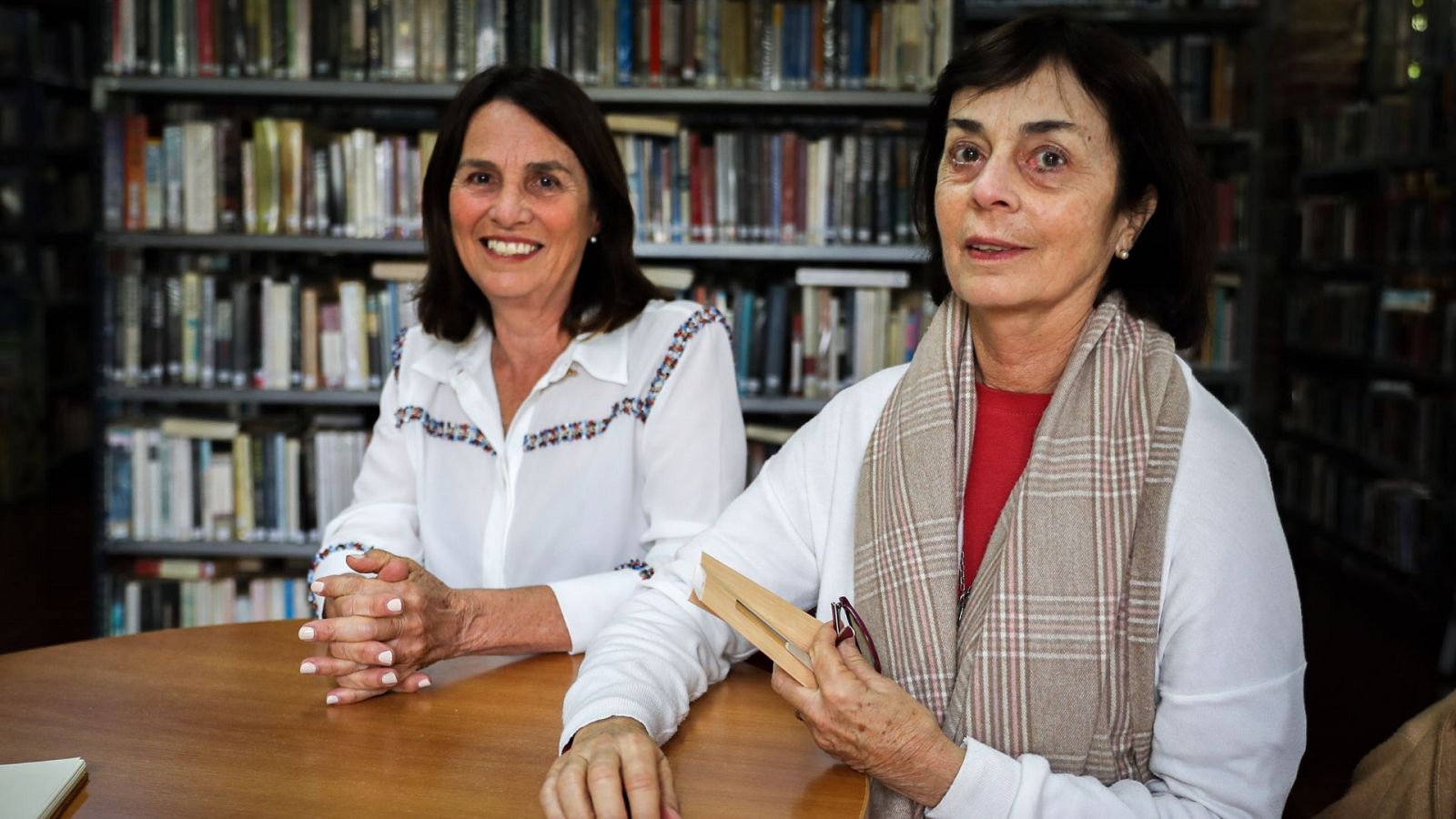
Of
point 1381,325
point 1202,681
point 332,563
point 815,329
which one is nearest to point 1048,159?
point 1202,681

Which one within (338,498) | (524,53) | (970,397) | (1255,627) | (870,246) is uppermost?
(524,53)

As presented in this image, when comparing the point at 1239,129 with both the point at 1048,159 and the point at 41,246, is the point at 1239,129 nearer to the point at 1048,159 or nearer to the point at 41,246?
the point at 1048,159

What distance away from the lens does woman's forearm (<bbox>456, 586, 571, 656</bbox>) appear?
61.1 inches

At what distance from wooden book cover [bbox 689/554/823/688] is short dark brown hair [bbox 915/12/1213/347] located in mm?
535

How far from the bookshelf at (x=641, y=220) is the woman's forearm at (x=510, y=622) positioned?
5.89 feet

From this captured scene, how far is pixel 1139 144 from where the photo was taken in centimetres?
138

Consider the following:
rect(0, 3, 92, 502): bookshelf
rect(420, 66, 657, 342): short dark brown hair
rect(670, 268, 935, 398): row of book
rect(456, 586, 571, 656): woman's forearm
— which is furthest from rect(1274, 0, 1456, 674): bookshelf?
rect(0, 3, 92, 502): bookshelf

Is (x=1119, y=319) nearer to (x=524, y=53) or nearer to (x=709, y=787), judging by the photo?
(x=709, y=787)

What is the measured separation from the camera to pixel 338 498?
3.40m

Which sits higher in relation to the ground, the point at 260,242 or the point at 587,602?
the point at 260,242

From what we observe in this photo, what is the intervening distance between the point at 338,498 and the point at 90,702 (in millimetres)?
2080

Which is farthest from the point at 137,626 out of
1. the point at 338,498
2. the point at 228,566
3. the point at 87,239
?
the point at 87,239

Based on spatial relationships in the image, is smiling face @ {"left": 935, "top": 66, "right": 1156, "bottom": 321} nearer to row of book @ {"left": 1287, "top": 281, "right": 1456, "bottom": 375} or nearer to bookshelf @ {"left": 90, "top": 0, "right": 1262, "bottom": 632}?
bookshelf @ {"left": 90, "top": 0, "right": 1262, "bottom": 632}

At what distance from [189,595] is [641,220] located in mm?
1604
